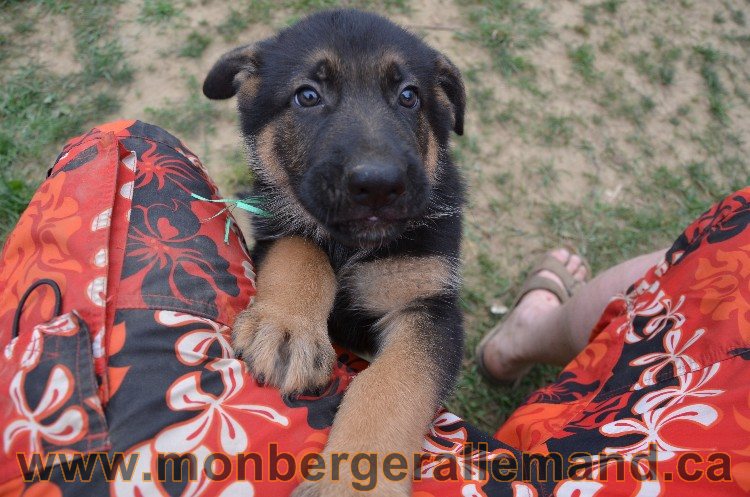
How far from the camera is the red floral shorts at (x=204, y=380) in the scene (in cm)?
131

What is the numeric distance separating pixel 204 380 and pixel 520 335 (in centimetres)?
230

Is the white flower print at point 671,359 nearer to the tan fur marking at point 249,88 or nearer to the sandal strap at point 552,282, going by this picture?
the sandal strap at point 552,282

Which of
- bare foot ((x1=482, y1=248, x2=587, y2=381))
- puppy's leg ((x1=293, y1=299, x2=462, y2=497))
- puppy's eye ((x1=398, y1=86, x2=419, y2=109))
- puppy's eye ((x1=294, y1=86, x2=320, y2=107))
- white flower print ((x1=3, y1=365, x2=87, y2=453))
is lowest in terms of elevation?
bare foot ((x1=482, y1=248, x2=587, y2=381))

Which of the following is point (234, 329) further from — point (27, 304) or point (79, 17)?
point (79, 17)

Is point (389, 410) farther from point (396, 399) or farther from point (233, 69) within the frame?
point (233, 69)

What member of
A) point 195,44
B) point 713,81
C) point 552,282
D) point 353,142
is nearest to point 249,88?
point 353,142

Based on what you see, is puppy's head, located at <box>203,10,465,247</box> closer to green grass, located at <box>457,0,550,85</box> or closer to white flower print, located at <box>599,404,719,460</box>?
white flower print, located at <box>599,404,719,460</box>

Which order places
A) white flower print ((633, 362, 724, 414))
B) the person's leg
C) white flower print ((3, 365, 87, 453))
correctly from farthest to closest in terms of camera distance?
the person's leg < white flower print ((633, 362, 724, 414)) < white flower print ((3, 365, 87, 453))

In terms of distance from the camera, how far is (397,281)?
2.14 metres

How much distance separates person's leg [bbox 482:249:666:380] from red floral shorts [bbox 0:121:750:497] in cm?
68

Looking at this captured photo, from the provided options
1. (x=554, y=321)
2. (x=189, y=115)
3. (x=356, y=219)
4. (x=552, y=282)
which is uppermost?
(x=356, y=219)

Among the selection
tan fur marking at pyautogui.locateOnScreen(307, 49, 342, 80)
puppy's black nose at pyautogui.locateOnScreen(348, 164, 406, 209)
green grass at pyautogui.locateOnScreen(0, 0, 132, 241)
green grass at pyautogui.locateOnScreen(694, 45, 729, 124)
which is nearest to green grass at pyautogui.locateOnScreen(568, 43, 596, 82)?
green grass at pyautogui.locateOnScreen(694, 45, 729, 124)

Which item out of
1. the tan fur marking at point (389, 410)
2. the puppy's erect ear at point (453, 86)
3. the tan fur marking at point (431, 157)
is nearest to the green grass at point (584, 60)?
the puppy's erect ear at point (453, 86)

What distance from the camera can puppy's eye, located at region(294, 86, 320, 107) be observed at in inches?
88.7
